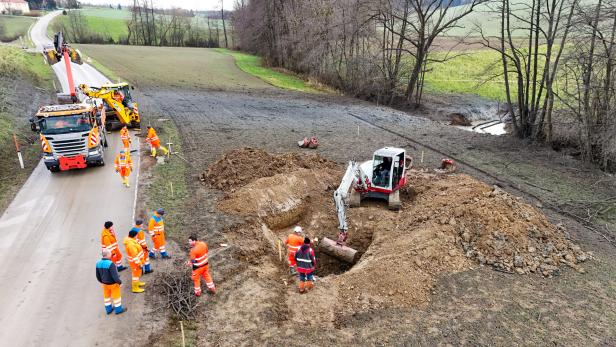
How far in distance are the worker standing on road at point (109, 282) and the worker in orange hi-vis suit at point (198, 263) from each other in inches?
63.1

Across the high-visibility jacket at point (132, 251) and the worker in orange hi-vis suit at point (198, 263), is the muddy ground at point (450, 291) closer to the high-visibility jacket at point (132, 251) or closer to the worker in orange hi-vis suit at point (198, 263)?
the worker in orange hi-vis suit at point (198, 263)

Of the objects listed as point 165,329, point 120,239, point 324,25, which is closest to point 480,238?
point 165,329

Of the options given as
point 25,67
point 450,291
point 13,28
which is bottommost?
point 450,291

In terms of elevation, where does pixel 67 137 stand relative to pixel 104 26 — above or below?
below

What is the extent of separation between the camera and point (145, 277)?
1088 centimetres

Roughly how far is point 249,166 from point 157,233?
7.13m

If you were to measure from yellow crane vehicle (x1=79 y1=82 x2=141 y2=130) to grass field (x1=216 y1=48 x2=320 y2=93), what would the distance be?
2296 cm

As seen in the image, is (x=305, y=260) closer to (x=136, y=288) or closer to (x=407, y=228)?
(x=136, y=288)

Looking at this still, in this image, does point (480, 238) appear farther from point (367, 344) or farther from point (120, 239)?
point (120, 239)

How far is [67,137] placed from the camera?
17047 millimetres

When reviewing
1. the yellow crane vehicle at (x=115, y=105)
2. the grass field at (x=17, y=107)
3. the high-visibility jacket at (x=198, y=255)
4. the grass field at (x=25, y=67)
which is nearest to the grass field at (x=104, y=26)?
the grass field at (x=25, y=67)

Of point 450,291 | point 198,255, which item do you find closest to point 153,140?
point 198,255

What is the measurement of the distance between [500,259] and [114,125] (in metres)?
21.4

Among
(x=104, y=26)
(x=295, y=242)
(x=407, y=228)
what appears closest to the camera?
(x=295, y=242)
